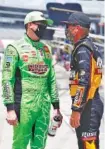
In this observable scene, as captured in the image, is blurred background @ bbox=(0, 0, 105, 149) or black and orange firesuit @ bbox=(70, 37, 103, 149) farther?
blurred background @ bbox=(0, 0, 105, 149)

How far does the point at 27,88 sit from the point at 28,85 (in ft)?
0.08

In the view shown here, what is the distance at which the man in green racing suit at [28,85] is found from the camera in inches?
111

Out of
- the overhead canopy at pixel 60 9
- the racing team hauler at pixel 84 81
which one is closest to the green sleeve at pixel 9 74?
the racing team hauler at pixel 84 81

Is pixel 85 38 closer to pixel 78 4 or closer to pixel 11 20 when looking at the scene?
pixel 11 20

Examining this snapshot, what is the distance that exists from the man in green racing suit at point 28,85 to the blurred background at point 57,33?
1283 mm

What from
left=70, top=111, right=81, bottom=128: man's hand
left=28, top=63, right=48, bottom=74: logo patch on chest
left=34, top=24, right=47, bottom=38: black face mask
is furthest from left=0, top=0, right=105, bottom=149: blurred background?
left=34, top=24, right=47, bottom=38: black face mask

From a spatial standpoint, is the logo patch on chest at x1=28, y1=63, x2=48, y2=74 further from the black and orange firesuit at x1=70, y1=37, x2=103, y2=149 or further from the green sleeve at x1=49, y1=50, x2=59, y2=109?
the black and orange firesuit at x1=70, y1=37, x2=103, y2=149

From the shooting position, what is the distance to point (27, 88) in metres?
2.86

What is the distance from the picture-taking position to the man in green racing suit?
9.25 feet

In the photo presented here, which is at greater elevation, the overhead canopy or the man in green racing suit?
the overhead canopy

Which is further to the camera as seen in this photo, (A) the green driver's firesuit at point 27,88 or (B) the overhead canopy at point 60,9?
(B) the overhead canopy at point 60,9

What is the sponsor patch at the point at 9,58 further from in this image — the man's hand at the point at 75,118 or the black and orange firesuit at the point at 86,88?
the man's hand at the point at 75,118

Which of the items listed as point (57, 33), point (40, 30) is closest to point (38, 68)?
point (40, 30)

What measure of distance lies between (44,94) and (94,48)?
532 mm
